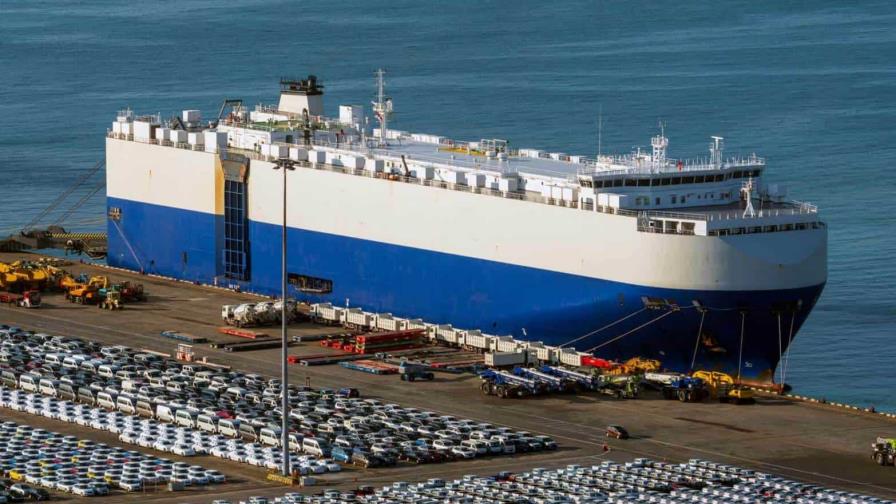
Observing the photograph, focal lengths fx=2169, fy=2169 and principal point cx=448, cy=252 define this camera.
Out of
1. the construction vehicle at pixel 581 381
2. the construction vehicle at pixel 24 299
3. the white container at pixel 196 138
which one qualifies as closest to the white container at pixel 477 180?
the construction vehicle at pixel 581 381

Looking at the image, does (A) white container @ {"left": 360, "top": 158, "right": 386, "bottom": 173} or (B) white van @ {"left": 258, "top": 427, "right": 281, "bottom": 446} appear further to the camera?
(A) white container @ {"left": 360, "top": 158, "right": 386, "bottom": 173}

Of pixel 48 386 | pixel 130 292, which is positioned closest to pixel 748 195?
pixel 48 386

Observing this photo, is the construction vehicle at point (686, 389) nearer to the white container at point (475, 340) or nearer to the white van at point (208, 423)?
the white container at point (475, 340)

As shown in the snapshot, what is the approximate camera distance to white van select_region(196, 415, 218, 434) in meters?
78.7

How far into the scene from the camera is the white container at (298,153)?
108 meters

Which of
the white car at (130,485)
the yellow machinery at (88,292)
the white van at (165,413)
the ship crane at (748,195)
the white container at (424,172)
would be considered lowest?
the white car at (130,485)

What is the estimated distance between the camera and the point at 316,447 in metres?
74.8

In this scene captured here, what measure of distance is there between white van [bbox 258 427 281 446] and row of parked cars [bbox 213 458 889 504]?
286 inches

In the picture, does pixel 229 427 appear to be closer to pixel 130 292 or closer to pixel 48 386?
pixel 48 386

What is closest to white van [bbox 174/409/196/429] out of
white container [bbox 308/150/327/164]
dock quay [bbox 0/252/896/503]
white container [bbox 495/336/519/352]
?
dock quay [bbox 0/252/896/503]

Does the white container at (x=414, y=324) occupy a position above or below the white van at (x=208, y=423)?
above

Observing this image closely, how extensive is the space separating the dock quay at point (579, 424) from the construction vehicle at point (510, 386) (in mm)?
498

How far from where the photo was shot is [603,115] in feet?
543

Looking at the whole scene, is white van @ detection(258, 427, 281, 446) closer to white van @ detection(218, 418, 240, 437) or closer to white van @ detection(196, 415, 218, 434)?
white van @ detection(218, 418, 240, 437)
